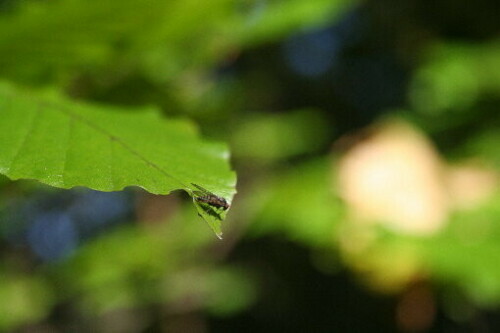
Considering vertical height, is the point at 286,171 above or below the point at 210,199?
below

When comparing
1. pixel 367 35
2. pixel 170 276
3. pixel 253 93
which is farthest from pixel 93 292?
pixel 367 35

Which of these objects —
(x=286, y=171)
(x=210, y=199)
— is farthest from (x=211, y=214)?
(x=286, y=171)

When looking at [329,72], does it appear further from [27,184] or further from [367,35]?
[27,184]

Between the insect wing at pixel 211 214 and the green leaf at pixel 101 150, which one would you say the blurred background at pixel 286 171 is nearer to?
the green leaf at pixel 101 150

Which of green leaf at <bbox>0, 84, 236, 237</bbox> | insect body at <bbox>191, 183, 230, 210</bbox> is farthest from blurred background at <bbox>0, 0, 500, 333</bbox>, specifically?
insect body at <bbox>191, 183, 230, 210</bbox>

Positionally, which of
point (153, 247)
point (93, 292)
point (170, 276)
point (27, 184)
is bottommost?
point (93, 292)

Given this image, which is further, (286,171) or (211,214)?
(286,171)

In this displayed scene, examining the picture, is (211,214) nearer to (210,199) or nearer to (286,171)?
(210,199)

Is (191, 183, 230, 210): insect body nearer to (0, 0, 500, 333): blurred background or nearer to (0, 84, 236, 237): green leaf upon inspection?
(0, 84, 236, 237): green leaf
